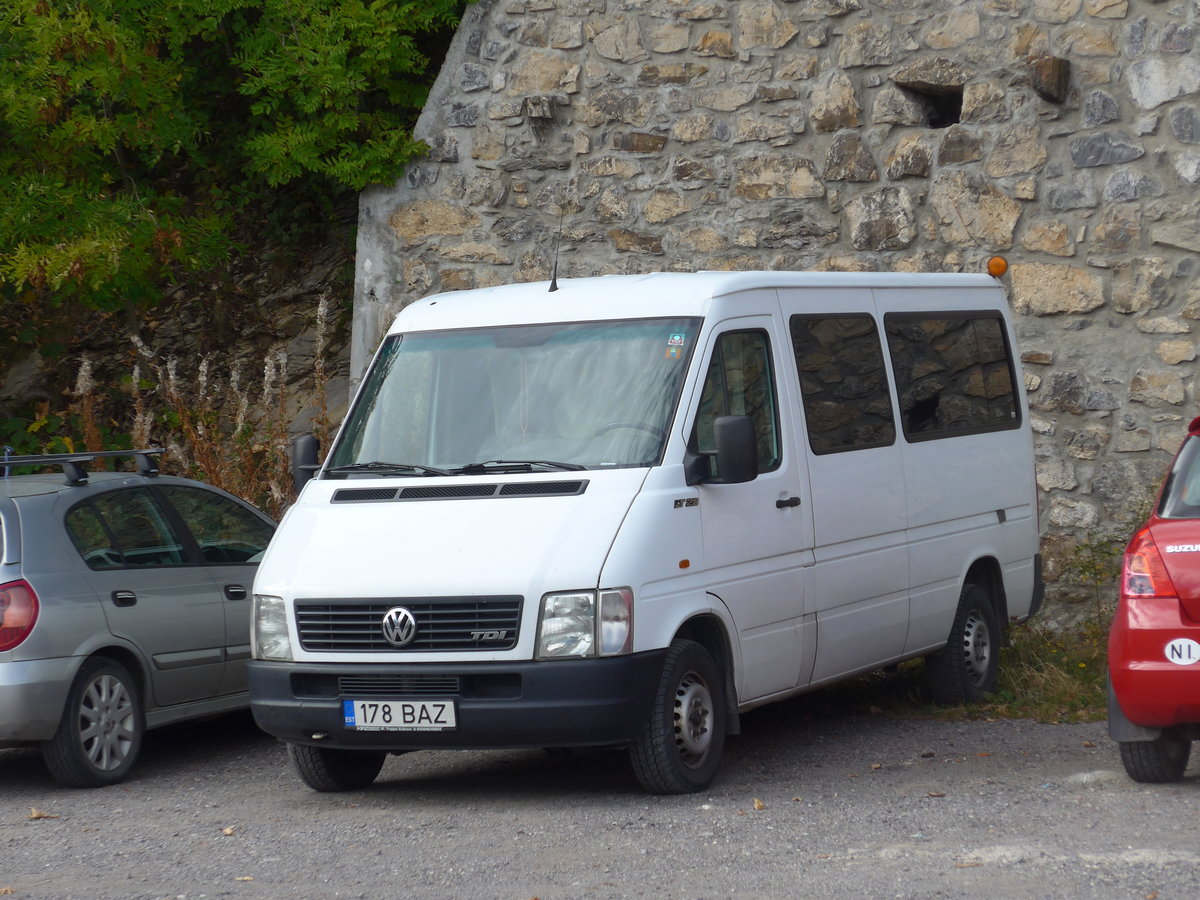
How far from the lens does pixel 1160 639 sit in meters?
6.55

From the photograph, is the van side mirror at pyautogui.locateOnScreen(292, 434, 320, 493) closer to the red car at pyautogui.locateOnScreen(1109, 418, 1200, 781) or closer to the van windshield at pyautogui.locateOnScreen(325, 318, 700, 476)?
the van windshield at pyautogui.locateOnScreen(325, 318, 700, 476)

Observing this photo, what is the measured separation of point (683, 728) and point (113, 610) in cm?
287

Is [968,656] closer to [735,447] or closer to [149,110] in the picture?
[735,447]

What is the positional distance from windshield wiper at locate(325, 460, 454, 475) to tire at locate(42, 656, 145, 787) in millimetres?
1465

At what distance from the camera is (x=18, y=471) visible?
14.5 metres

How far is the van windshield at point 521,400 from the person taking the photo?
7.34 m

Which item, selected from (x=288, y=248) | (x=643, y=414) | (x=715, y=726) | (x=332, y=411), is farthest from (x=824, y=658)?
Answer: (x=288, y=248)

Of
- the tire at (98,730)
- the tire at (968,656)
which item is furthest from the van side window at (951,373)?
the tire at (98,730)

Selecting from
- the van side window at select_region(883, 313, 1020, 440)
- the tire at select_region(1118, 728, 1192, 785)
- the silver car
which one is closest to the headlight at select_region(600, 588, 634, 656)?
the tire at select_region(1118, 728, 1192, 785)

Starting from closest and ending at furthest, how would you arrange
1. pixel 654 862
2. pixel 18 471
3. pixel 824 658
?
pixel 654 862 → pixel 824 658 → pixel 18 471

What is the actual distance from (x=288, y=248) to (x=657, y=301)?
9.84 meters

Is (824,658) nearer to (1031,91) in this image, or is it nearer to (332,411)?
(1031,91)

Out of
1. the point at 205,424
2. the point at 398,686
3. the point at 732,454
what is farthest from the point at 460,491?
the point at 205,424

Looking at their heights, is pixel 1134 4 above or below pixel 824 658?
above
